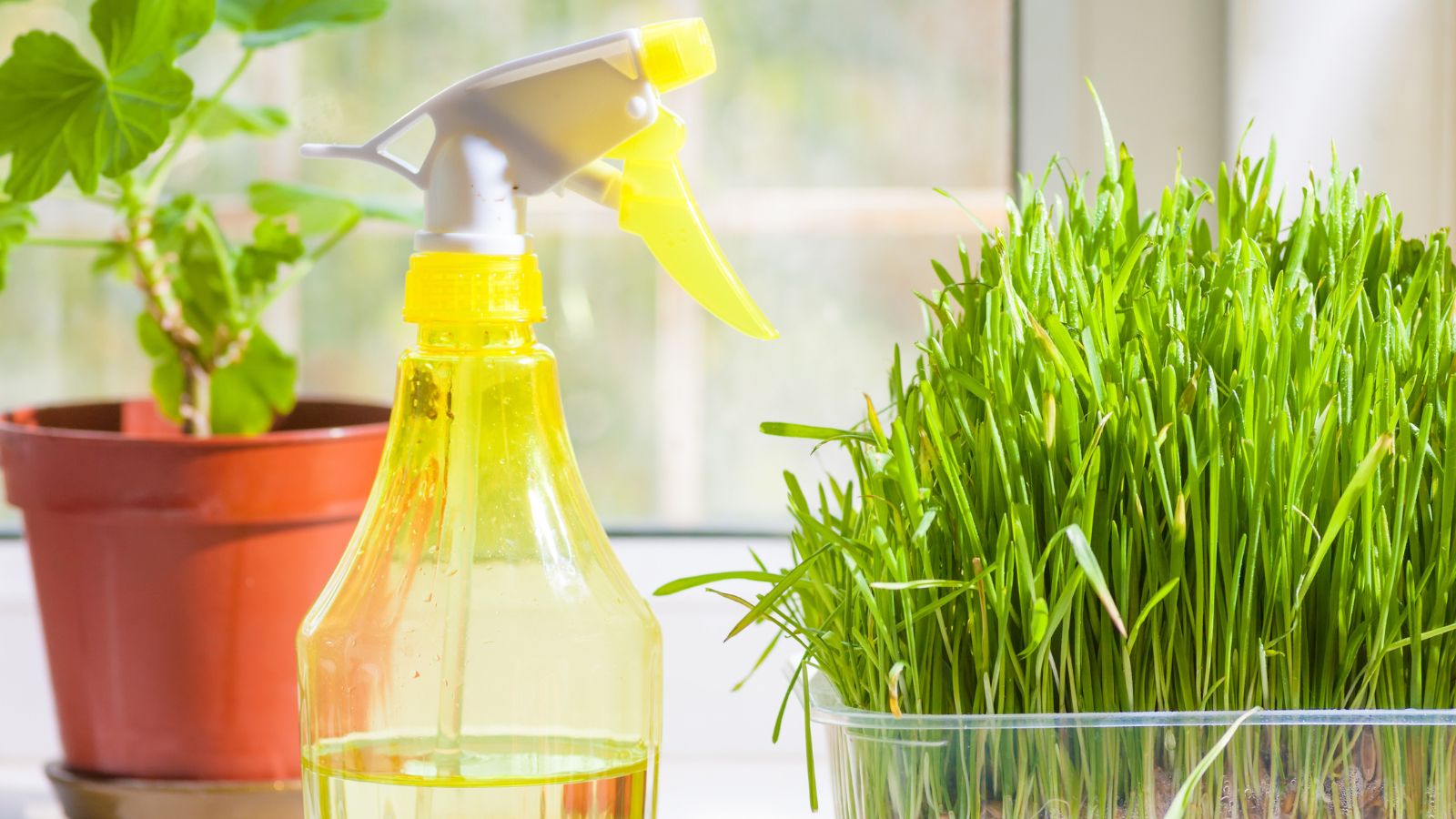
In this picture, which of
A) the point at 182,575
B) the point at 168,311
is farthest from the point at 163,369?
the point at 182,575

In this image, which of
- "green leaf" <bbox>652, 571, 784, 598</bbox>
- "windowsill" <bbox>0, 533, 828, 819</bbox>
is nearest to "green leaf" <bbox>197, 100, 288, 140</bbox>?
"windowsill" <bbox>0, 533, 828, 819</bbox>

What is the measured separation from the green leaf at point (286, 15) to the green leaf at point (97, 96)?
0.26 feet

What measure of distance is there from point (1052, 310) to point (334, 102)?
62cm

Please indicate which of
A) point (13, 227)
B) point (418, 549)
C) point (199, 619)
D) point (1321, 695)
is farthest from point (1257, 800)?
point (13, 227)

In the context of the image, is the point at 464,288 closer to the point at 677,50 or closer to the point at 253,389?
the point at 677,50

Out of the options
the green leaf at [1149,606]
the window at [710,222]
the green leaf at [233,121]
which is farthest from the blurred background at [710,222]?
the green leaf at [1149,606]

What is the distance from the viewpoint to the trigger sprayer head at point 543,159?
1.25ft

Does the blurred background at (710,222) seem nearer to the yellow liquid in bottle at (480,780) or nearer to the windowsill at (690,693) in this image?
the windowsill at (690,693)

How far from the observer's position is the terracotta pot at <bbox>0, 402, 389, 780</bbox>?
0.53 metres

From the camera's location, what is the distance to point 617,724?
42 centimetres

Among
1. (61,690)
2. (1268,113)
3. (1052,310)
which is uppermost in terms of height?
(1268,113)

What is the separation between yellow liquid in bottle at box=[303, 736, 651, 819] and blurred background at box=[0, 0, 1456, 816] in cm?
38

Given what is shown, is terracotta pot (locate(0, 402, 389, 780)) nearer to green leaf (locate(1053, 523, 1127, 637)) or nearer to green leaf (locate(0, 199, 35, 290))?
green leaf (locate(0, 199, 35, 290))

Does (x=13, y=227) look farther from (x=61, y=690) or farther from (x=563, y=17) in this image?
(x=563, y=17)
